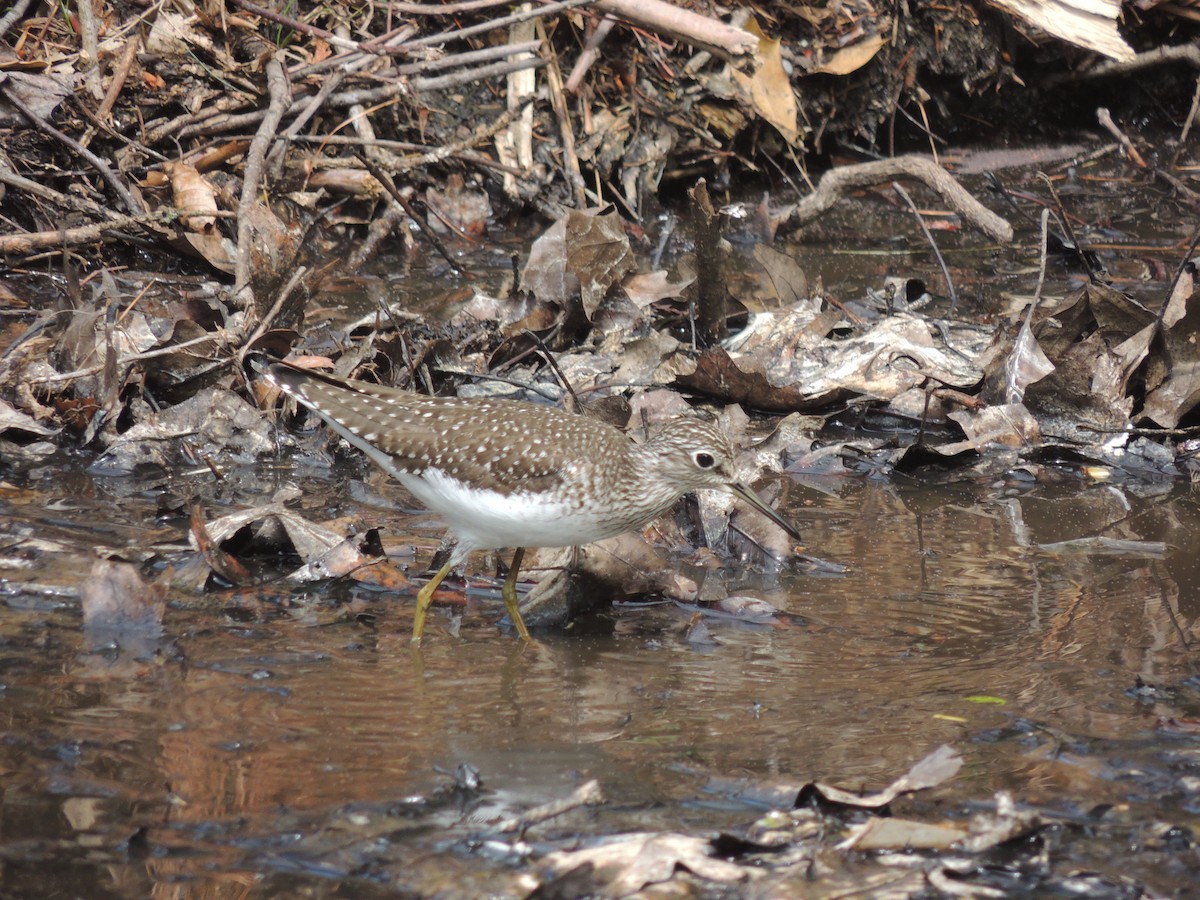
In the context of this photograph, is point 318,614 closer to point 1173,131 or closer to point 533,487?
point 533,487

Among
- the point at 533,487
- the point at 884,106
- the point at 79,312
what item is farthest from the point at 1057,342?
the point at 79,312

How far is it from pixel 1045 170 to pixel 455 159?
5.86 m

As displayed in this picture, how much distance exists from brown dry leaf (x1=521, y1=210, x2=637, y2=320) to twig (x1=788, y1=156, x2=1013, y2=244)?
7.80 feet

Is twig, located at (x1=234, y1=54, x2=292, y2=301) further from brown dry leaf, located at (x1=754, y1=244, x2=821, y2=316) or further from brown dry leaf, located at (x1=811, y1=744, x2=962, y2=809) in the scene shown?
brown dry leaf, located at (x1=811, y1=744, x2=962, y2=809)

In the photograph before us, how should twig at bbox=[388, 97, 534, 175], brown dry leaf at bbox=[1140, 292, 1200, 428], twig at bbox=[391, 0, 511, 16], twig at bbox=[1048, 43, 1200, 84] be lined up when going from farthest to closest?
twig at bbox=[1048, 43, 1200, 84], twig at bbox=[388, 97, 534, 175], twig at bbox=[391, 0, 511, 16], brown dry leaf at bbox=[1140, 292, 1200, 428]

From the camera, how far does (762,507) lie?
5898 mm

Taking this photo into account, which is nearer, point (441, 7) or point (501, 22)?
point (501, 22)

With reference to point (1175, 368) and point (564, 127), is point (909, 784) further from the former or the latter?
point (564, 127)

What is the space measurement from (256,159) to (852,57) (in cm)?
571

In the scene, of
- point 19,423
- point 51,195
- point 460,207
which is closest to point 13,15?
point 51,195

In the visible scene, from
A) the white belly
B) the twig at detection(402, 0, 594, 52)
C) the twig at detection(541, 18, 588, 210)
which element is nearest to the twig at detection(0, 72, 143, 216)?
the twig at detection(402, 0, 594, 52)

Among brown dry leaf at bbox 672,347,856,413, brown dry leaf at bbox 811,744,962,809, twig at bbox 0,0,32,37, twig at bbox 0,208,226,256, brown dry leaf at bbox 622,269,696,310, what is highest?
twig at bbox 0,0,32,37

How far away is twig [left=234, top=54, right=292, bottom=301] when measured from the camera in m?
7.47

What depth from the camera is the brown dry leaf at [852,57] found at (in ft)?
37.2
